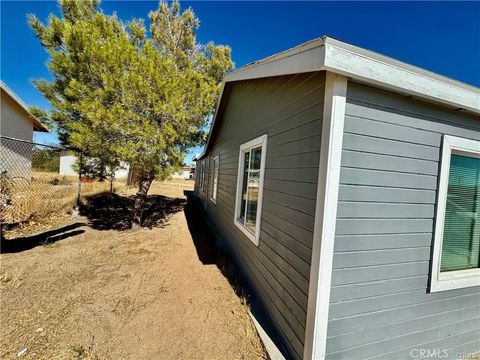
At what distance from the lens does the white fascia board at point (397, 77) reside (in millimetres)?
1713

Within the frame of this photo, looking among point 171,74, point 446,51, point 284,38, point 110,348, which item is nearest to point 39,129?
point 171,74

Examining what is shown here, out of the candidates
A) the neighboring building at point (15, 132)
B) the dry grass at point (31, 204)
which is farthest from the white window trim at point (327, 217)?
the neighboring building at point (15, 132)

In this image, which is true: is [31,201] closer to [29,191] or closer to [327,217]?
[29,191]

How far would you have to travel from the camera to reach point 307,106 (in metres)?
2.29

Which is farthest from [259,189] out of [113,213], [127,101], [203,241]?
[113,213]

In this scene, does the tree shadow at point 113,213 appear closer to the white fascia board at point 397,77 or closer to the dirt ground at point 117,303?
the dirt ground at point 117,303

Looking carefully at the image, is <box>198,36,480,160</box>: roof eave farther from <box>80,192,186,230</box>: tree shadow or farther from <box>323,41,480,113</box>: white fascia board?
<box>80,192,186,230</box>: tree shadow

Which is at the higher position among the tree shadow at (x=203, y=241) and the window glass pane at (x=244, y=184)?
Answer: the window glass pane at (x=244, y=184)

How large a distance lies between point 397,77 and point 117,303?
410cm

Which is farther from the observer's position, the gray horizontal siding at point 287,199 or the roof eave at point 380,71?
the gray horizontal siding at point 287,199

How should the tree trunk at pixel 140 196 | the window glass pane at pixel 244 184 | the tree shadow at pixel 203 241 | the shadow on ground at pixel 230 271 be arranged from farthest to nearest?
the tree trunk at pixel 140 196 < the tree shadow at pixel 203 241 < the window glass pane at pixel 244 184 < the shadow on ground at pixel 230 271

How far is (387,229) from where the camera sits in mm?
2033

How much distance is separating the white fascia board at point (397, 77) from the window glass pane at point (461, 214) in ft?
1.92

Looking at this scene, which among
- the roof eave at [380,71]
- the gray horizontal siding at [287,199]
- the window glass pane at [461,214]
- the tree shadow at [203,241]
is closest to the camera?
the roof eave at [380,71]
